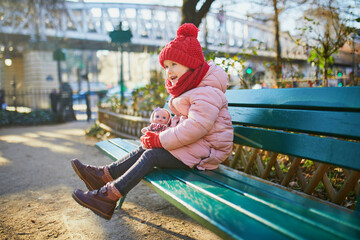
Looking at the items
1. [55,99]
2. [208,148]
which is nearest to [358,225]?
[208,148]

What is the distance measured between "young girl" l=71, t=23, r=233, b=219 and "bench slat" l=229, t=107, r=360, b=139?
0.89 feet

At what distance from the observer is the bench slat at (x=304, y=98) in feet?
5.64

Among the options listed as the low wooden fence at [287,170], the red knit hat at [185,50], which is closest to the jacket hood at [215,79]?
the red knit hat at [185,50]

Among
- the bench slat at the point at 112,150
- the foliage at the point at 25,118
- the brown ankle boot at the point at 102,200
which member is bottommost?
the foliage at the point at 25,118

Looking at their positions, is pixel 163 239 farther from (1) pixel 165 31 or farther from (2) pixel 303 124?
(1) pixel 165 31

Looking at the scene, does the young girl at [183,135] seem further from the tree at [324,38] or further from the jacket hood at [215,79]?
the tree at [324,38]

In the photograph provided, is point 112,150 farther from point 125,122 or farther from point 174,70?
point 125,122

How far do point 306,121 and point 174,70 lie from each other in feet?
3.10

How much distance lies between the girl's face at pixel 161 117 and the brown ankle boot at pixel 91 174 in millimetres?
544

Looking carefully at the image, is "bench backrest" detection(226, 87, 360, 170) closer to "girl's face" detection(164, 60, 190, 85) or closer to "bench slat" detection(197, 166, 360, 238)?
"bench slat" detection(197, 166, 360, 238)

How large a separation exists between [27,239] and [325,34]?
16.4ft

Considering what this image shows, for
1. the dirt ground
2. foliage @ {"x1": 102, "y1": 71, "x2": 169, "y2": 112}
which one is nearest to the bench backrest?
the dirt ground

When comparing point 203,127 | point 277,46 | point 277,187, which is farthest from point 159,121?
point 277,46

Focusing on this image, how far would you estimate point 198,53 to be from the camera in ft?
7.45
